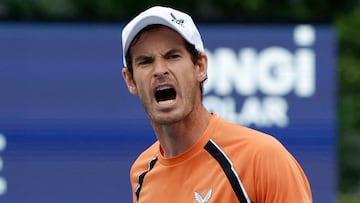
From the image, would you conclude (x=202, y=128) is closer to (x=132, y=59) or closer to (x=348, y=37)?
(x=132, y=59)

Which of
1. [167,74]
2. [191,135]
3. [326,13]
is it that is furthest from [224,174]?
[326,13]

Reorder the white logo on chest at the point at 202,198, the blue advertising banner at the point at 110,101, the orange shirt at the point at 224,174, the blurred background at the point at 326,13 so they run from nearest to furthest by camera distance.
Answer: the orange shirt at the point at 224,174 < the white logo on chest at the point at 202,198 < the blue advertising banner at the point at 110,101 < the blurred background at the point at 326,13

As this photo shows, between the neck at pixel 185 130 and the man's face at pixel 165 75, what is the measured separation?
9 centimetres

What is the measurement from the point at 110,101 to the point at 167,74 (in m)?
4.53

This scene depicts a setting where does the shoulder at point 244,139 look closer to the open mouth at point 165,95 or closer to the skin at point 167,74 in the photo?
the skin at point 167,74

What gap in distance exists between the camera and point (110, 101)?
875 centimetres

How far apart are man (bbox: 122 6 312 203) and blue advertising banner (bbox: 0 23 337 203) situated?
4.17 metres

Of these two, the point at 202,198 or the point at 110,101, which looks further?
the point at 110,101

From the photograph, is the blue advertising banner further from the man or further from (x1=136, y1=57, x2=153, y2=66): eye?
(x1=136, y1=57, x2=153, y2=66): eye

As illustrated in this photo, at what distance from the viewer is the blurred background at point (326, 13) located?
1562 centimetres

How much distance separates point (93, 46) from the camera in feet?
28.8

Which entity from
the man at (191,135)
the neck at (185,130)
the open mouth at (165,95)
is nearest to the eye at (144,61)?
the man at (191,135)

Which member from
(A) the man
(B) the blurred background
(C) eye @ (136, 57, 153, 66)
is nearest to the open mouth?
(A) the man

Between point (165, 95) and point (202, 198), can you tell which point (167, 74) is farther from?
point (202, 198)
